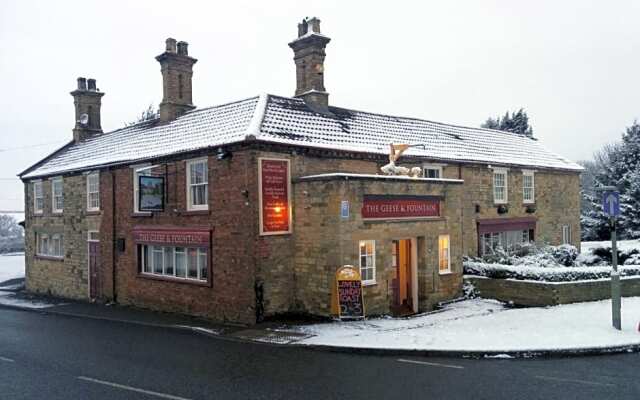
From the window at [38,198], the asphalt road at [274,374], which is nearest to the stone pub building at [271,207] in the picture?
the window at [38,198]

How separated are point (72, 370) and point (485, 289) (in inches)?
521

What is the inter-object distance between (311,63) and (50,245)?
15414 mm

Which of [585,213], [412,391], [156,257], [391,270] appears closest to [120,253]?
[156,257]

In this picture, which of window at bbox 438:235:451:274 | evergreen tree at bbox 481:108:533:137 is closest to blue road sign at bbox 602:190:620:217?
window at bbox 438:235:451:274

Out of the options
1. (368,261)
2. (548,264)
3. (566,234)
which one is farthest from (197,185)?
(566,234)

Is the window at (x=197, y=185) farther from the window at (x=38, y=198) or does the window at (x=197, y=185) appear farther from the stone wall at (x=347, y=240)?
the window at (x=38, y=198)

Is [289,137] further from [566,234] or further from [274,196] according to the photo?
[566,234]

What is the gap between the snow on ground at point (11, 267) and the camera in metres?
32.2

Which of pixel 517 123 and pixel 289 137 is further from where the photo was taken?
pixel 517 123

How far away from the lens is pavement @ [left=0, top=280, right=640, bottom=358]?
1162cm

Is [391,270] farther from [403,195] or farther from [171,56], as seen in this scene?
[171,56]

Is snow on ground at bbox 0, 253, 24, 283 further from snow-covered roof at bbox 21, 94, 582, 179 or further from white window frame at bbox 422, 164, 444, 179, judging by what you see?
white window frame at bbox 422, 164, 444, 179

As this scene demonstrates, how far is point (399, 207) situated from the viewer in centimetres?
1709

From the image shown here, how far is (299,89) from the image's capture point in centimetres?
2080
